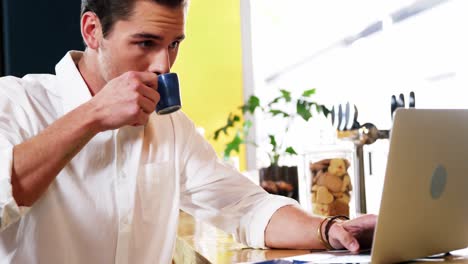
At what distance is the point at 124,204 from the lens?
4.42ft

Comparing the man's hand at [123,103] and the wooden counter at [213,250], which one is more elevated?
the man's hand at [123,103]

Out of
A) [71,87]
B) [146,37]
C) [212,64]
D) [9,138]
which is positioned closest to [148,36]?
[146,37]

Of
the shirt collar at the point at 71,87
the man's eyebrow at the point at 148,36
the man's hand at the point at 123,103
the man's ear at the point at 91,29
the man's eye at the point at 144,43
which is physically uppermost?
the man's ear at the point at 91,29

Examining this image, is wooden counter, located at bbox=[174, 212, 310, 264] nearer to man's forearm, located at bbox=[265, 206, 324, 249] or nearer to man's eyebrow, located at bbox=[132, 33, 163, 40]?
man's forearm, located at bbox=[265, 206, 324, 249]

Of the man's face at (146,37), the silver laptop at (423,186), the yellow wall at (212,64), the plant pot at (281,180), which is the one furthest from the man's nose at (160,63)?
the yellow wall at (212,64)

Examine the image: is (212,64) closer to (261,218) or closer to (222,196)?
(222,196)

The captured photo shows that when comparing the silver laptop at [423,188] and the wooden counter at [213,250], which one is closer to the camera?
the silver laptop at [423,188]

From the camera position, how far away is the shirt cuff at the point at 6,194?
100 cm

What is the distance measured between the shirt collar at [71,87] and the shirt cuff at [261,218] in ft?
1.51

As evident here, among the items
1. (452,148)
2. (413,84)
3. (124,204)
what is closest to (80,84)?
(124,204)

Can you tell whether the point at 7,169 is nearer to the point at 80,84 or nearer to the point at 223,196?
the point at 80,84

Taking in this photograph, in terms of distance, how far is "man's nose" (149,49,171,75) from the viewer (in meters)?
1.27

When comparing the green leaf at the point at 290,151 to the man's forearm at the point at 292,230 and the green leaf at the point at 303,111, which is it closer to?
the green leaf at the point at 303,111

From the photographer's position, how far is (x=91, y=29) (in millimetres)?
1365
